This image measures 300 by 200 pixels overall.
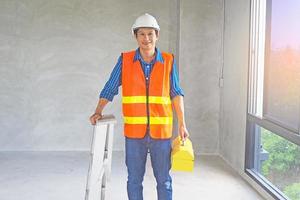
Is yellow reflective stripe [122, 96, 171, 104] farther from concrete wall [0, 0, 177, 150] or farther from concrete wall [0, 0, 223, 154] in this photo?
concrete wall [0, 0, 177, 150]

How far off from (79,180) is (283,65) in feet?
8.19

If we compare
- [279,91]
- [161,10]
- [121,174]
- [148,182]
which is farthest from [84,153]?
[279,91]

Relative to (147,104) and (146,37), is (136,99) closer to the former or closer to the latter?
(147,104)

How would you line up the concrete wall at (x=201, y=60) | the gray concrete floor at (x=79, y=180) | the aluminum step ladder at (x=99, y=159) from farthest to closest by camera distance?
the concrete wall at (x=201, y=60) → the gray concrete floor at (x=79, y=180) → the aluminum step ladder at (x=99, y=159)

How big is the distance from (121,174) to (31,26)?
2639mm

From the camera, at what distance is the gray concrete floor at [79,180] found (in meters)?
4.24

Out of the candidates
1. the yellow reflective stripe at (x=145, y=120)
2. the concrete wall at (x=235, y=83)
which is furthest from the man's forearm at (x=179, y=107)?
the concrete wall at (x=235, y=83)

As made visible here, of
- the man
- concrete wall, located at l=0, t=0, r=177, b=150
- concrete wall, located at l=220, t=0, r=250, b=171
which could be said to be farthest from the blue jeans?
concrete wall, located at l=0, t=0, r=177, b=150

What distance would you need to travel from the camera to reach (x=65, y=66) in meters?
6.25

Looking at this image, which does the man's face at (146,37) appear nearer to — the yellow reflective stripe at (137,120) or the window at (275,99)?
the yellow reflective stripe at (137,120)

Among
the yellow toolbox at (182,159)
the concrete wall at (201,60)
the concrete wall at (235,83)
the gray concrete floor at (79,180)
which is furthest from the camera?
the concrete wall at (201,60)

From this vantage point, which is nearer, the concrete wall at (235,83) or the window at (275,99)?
the window at (275,99)

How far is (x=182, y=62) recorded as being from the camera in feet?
19.5

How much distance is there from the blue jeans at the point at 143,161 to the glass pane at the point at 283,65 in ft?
4.02
